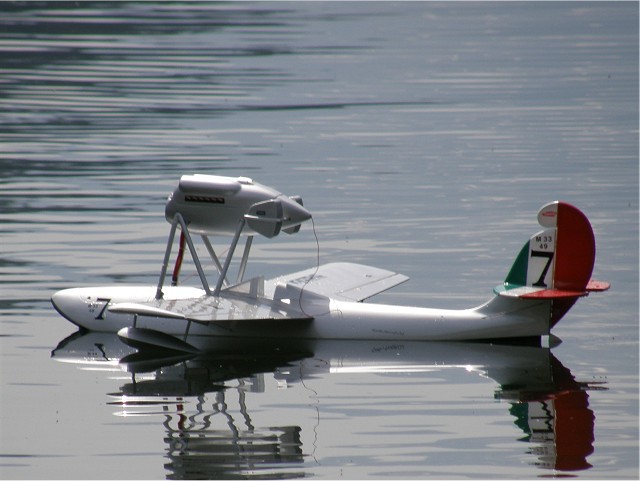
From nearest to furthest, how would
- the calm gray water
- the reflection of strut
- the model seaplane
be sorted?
the calm gray water < the model seaplane < the reflection of strut

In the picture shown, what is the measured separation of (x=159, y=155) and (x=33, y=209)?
9.41m

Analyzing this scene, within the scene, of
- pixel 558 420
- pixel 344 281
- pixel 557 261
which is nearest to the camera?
pixel 558 420

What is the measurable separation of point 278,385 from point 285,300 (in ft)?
8.79

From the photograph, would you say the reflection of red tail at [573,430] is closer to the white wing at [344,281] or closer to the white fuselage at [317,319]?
the white fuselage at [317,319]

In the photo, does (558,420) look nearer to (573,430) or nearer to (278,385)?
(573,430)

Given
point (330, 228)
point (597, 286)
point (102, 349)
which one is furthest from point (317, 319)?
point (330, 228)

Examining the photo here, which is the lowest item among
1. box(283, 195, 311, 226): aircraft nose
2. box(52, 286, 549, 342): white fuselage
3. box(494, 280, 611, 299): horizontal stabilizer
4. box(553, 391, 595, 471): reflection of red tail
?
box(553, 391, 595, 471): reflection of red tail

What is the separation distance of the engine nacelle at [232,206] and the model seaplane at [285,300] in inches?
0.7

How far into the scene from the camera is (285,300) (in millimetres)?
22859

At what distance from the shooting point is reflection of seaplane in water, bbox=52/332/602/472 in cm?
1703

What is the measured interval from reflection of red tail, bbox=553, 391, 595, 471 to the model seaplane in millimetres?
2541

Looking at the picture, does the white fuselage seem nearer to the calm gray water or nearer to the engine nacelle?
the calm gray water

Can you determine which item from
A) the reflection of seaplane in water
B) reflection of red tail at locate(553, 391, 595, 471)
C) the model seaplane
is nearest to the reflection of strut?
the reflection of seaplane in water

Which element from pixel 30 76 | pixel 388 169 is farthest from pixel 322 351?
pixel 30 76
